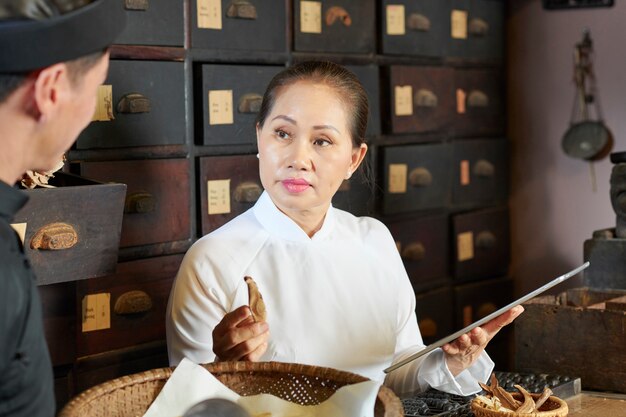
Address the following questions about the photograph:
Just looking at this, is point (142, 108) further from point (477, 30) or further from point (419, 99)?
point (477, 30)

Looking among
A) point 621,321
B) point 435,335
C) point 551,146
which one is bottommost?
point 435,335

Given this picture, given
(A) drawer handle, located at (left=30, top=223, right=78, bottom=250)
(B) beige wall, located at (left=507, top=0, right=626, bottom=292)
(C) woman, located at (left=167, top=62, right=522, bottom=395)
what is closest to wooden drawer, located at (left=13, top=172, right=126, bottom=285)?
(A) drawer handle, located at (left=30, top=223, right=78, bottom=250)

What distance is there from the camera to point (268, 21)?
109 inches

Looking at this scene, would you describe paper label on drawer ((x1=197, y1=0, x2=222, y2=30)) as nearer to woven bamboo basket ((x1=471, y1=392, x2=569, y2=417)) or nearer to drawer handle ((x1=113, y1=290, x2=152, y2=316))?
drawer handle ((x1=113, y1=290, x2=152, y2=316))

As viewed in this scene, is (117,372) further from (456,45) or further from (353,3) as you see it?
(456,45)

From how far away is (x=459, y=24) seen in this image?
348 cm

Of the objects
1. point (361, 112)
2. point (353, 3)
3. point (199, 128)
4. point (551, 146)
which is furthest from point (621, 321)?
point (551, 146)

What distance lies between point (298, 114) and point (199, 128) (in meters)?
0.69

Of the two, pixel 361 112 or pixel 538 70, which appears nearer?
pixel 361 112

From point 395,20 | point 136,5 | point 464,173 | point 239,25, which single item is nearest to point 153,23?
point 136,5

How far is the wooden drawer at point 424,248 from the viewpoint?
3.29 meters

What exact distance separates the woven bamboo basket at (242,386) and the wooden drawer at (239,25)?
4.01ft

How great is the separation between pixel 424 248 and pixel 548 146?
75cm

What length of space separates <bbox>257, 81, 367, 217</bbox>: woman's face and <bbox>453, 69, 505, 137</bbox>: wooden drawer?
154 centimetres
